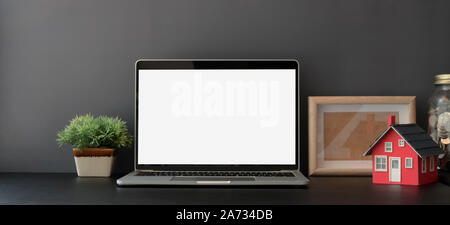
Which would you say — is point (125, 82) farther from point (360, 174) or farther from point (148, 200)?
point (360, 174)

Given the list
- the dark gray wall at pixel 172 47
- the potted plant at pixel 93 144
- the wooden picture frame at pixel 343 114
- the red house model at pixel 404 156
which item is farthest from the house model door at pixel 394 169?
the potted plant at pixel 93 144

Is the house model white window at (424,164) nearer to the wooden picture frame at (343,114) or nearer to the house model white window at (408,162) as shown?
the house model white window at (408,162)

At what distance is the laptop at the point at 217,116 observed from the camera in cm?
118

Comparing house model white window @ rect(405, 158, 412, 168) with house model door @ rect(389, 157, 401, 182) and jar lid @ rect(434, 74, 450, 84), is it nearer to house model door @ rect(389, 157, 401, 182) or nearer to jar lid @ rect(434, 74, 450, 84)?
house model door @ rect(389, 157, 401, 182)

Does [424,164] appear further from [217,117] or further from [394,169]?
[217,117]

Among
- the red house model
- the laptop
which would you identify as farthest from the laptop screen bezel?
the red house model

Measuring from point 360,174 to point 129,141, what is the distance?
0.70m

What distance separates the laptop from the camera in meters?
1.18

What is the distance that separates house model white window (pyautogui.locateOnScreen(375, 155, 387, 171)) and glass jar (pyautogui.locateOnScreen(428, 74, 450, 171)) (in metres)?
0.24

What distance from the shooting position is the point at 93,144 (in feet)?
3.89

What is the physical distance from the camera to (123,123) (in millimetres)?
1248

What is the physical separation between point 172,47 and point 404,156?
0.76m
